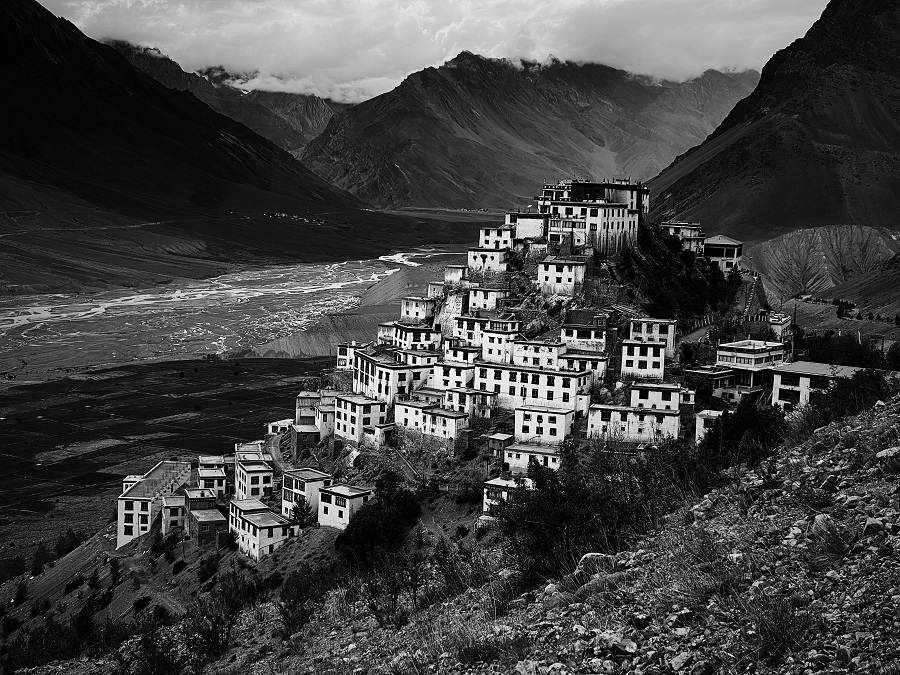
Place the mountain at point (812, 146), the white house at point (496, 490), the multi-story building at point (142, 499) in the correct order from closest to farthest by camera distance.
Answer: the white house at point (496, 490) → the multi-story building at point (142, 499) → the mountain at point (812, 146)

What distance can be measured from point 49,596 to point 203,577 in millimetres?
5970

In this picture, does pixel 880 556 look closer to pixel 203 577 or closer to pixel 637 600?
pixel 637 600

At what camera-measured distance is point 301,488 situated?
37.9 meters

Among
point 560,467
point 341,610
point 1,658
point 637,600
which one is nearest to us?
point 637,600

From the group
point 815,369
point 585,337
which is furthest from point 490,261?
point 815,369

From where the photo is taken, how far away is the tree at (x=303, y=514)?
119 feet

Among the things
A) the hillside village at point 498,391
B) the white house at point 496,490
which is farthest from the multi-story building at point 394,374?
the white house at point 496,490

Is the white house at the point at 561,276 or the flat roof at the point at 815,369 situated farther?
the white house at the point at 561,276

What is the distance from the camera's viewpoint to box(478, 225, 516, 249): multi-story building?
5134 cm

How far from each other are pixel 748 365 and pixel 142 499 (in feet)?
78.6

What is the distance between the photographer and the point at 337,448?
42.3 meters

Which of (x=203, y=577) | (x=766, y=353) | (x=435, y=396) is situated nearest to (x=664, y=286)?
(x=766, y=353)

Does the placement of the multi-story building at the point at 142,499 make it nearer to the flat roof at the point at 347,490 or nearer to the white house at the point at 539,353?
the flat roof at the point at 347,490

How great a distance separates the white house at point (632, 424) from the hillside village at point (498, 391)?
0.15 feet
